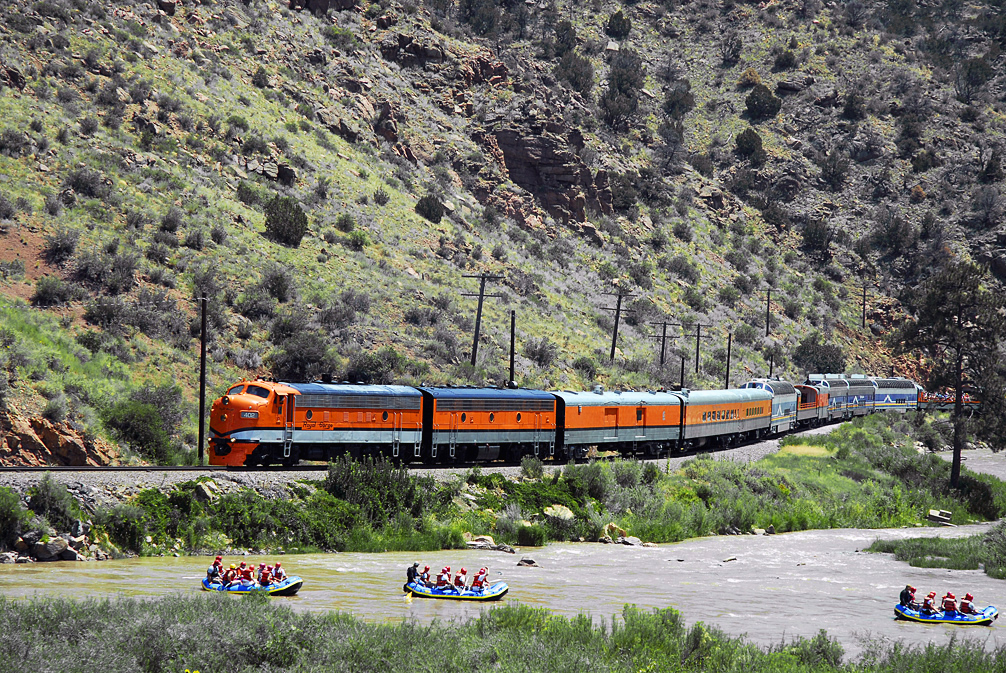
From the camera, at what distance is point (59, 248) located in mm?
50031

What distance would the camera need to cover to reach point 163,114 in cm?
6731

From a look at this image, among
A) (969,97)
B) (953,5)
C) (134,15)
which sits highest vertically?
(953,5)

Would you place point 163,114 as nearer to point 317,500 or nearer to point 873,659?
point 317,500

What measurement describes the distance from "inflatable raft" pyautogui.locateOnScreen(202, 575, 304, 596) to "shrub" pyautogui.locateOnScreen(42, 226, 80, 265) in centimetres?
3581

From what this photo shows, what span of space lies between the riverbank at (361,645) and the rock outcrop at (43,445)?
1928 cm

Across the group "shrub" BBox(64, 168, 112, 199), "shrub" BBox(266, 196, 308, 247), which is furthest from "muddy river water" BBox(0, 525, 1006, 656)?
"shrub" BBox(266, 196, 308, 247)

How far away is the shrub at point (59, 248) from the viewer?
164 ft

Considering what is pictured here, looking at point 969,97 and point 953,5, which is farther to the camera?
point 953,5

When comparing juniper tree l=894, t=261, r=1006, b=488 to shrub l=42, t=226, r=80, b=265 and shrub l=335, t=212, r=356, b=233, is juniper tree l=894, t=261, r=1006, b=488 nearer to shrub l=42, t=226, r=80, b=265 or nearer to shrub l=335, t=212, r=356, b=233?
shrub l=335, t=212, r=356, b=233

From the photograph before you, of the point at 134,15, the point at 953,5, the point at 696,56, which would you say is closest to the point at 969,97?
the point at 953,5

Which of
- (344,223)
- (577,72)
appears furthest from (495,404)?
(577,72)

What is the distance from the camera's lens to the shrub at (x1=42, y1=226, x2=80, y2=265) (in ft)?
164

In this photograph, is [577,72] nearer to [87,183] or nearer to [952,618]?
[87,183]

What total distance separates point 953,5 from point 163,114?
5591 inches
